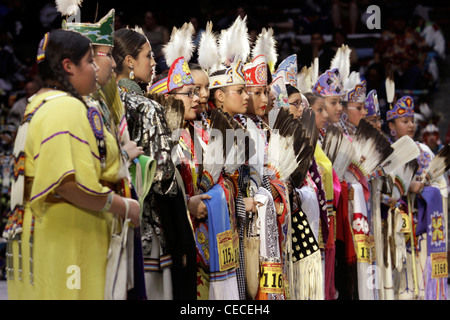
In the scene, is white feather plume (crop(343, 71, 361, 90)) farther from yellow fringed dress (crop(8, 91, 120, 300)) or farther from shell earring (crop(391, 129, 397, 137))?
yellow fringed dress (crop(8, 91, 120, 300))

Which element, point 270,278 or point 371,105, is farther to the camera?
point 371,105

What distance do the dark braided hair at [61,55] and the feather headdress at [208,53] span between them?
1.84 meters

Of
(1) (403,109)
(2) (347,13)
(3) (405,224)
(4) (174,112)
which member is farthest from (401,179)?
(2) (347,13)

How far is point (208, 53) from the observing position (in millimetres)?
4562

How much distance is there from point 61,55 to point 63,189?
45 centimetres

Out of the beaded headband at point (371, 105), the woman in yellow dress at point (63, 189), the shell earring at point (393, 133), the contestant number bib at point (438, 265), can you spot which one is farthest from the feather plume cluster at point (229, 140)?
the shell earring at point (393, 133)

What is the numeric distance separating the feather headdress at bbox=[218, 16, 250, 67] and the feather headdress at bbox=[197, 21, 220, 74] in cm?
6

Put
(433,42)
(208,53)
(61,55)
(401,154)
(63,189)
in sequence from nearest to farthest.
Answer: (63,189)
(61,55)
(208,53)
(401,154)
(433,42)

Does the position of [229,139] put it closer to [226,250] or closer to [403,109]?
[226,250]

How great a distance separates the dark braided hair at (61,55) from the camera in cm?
271

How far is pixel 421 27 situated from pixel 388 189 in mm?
6363

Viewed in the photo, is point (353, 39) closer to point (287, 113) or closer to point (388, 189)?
point (388, 189)

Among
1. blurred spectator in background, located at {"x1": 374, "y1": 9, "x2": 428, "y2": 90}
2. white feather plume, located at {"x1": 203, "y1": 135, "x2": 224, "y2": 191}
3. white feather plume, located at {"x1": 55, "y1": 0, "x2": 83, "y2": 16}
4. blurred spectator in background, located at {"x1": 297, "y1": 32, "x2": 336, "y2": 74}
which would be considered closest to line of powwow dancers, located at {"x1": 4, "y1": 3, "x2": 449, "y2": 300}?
white feather plume, located at {"x1": 203, "y1": 135, "x2": 224, "y2": 191}

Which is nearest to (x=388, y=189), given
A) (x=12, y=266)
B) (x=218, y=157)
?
(x=218, y=157)
